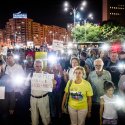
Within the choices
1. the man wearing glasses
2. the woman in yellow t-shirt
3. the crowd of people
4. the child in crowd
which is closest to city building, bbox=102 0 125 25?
the crowd of people

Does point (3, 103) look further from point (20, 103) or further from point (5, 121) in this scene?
point (20, 103)

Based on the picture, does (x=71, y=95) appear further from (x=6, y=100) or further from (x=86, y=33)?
(x=86, y=33)

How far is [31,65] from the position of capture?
10.9 m

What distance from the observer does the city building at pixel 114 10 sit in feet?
465

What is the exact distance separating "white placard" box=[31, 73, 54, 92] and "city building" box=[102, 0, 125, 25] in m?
132

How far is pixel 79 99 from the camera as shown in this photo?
7500 millimetres

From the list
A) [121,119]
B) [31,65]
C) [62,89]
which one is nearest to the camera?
[121,119]

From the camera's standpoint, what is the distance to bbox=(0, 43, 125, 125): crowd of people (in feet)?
24.4

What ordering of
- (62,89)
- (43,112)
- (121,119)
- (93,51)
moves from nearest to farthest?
(121,119), (43,112), (62,89), (93,51)

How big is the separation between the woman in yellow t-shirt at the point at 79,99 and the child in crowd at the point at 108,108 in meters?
0.38

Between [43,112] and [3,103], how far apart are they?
1168 millimetres

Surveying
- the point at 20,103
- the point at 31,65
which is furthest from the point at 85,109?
the point at 31,65

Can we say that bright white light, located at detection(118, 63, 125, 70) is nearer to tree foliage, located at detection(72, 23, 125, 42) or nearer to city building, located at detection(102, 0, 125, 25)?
tree foliage, located at detection(72, 23, 125, 42)

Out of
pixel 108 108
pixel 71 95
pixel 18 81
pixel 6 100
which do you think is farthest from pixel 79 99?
pixel 6 100
